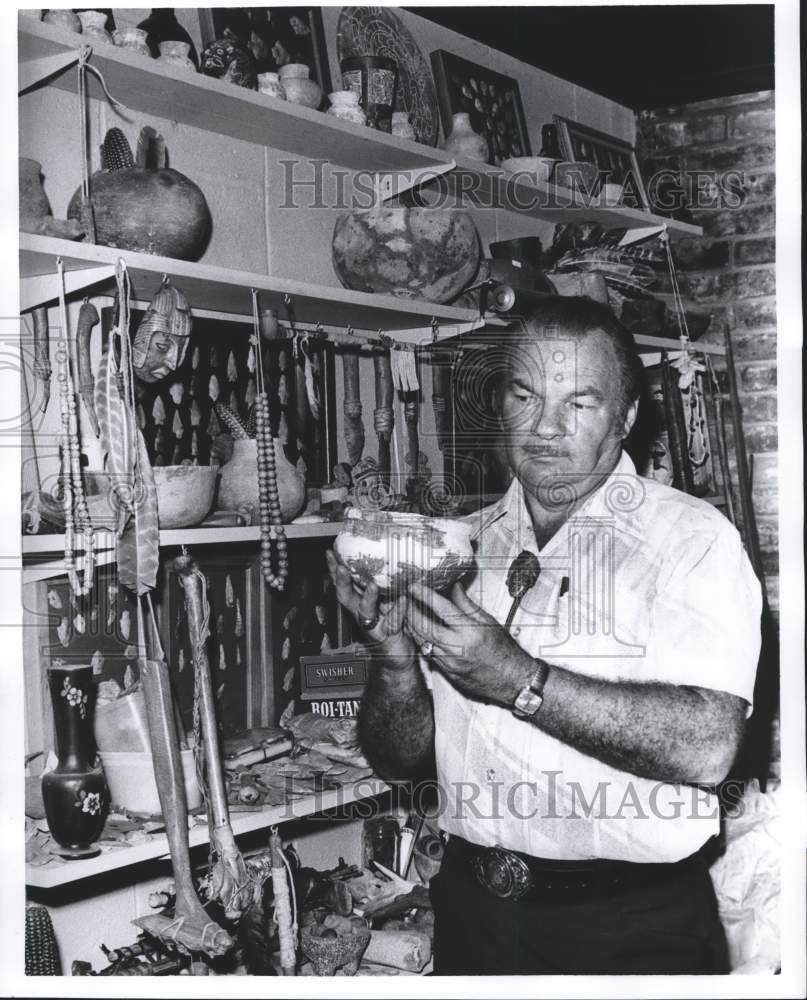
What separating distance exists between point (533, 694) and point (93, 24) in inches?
47.1

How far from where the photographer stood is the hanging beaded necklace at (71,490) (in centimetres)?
155

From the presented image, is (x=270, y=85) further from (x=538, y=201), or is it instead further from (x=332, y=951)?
(x=332, y=951)

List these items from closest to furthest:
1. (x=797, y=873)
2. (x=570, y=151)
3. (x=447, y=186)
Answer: (x=797, y=873) < (x=447, y=186) < (x=570, y=151)

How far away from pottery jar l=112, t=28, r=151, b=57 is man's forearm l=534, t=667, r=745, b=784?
1.15 metres

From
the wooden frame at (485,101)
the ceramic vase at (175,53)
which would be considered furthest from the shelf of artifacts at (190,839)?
the wooden frame at (485,101)

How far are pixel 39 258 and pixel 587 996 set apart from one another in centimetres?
133

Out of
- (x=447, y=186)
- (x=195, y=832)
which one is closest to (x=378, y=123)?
(x=447, y=186)

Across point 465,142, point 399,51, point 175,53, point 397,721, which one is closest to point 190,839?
point 397,721

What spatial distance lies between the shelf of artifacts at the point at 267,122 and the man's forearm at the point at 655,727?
107 cm

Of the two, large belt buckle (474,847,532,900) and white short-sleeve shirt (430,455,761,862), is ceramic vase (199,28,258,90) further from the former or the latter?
large belt buckle (474,847,532,900)

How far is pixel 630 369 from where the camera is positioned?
1979 mm

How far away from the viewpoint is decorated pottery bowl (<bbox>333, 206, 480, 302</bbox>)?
2.11 metres

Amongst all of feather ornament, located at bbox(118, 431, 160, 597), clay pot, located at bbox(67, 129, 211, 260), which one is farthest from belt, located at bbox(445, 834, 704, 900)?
clay pot, located at bbox(67, 129, 211, 260)

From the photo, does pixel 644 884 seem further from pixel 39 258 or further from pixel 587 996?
pixel 39 258
